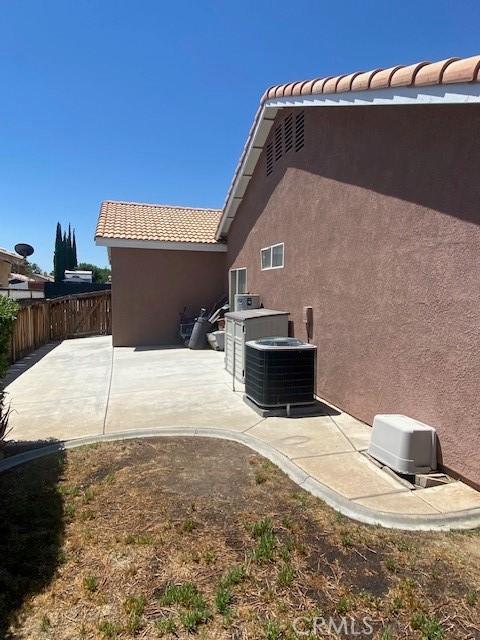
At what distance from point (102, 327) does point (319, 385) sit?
12200 millimetres

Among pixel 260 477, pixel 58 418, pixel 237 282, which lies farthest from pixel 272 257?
pixel 260 477

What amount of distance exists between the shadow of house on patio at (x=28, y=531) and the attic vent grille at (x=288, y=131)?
23.5 ft

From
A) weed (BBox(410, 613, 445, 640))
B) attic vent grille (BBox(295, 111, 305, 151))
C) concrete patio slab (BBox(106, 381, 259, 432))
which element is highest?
attic vent grille (BBox(295, 111, 305, 151))

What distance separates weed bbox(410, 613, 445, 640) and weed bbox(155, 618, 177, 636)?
4.22 ft

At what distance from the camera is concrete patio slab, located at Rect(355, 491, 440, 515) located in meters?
3.29

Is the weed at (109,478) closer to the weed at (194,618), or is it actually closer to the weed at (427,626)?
the weed at (194,618)

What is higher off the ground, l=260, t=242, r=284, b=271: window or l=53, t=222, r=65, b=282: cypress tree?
l=53, t=222, r=65, b=282: cypress tree

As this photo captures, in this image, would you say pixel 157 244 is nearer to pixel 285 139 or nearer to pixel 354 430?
pixel 285 139

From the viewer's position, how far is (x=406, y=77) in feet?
12.6

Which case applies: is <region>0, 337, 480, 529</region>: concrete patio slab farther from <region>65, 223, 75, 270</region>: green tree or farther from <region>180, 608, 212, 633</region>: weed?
<region>65, 223, 75, 270</region>: green tree

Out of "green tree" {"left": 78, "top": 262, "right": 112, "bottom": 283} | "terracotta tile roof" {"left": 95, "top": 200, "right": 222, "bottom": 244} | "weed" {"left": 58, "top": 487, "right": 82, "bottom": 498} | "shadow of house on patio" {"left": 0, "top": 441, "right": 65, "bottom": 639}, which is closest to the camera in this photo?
"shadow of house on patio" {"left": 0, "top": 441, "right": 65, "bottom": 639}

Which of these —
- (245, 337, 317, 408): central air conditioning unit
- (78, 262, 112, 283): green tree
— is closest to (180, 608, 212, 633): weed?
(245, 337, 317, 408): central air conditioning unit

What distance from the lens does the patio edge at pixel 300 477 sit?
3.13 meters

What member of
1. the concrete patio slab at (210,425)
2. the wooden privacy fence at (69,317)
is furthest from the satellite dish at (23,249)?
the concrete patio slab at (210,425)
